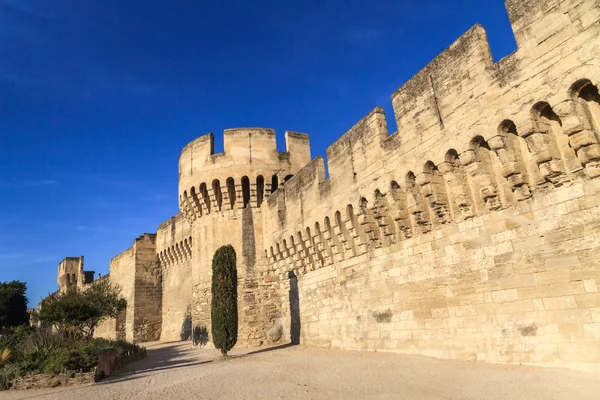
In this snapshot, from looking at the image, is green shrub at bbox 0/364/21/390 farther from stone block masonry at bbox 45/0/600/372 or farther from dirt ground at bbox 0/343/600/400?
stone block masonry at bbox 45/0/600/372

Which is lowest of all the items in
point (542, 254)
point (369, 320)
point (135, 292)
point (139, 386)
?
point (139, 386)

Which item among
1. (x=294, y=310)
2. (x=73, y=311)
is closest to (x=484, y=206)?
(x=294, y=310)

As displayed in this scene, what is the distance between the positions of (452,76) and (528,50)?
144 centimetres

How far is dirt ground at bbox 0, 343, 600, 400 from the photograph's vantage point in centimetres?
488

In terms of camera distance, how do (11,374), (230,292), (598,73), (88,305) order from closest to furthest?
1. (598,73)
2. (11,374)
3. (230,292)
4. (88,305)

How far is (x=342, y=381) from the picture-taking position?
6.25m

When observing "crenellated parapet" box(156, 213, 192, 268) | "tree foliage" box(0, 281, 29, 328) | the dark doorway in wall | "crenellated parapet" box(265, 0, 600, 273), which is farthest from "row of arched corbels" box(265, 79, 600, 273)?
"tree foliage" box(0, 281, 29, 328)

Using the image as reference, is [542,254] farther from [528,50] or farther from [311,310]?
[311,310]

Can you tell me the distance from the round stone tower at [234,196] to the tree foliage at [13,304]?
99.0 feet

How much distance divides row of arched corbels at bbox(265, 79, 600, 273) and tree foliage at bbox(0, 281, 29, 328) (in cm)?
3733

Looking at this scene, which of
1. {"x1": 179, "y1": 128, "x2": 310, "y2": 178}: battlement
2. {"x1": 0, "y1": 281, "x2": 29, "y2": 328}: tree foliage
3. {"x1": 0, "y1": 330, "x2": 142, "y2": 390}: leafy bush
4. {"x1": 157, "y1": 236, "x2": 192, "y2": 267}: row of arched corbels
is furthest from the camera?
{"x1": 0, "y1": 281, "x2": 29, "y2": 328}: tree foliage

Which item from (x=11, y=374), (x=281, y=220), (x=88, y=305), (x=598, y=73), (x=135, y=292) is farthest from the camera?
(x=135, y=292)

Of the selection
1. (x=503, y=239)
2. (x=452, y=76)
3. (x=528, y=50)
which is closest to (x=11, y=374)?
(x=503, y=239)

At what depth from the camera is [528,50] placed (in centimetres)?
585
